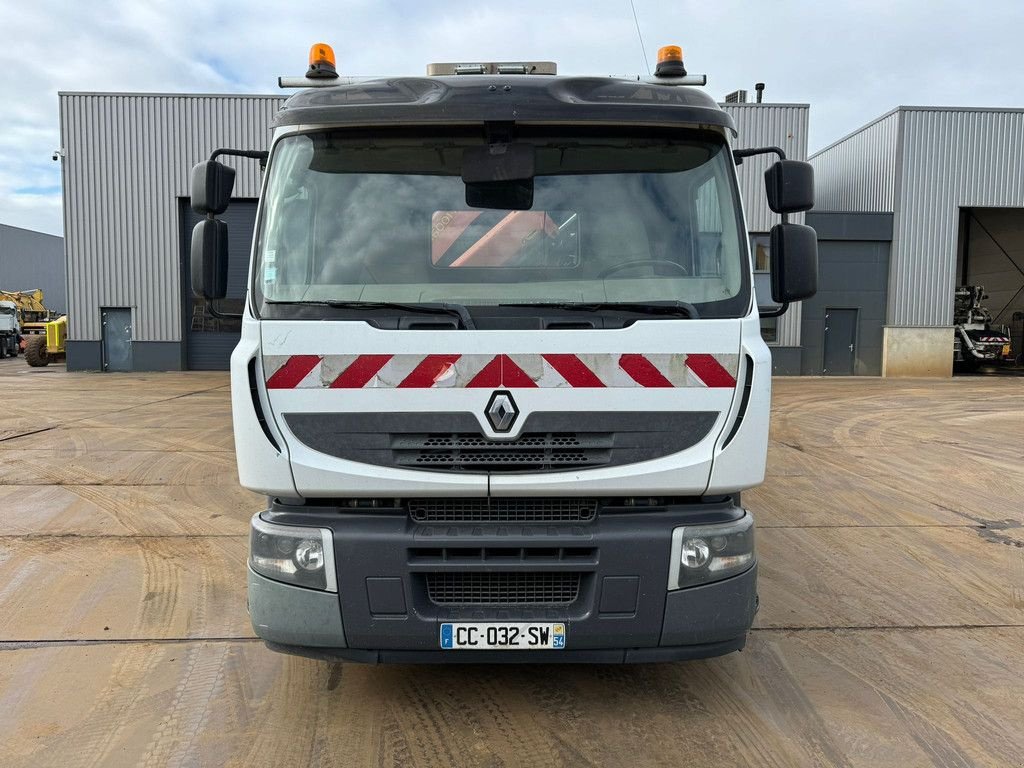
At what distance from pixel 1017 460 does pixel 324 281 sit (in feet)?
30.0

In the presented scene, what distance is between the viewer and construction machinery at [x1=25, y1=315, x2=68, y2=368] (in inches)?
1044

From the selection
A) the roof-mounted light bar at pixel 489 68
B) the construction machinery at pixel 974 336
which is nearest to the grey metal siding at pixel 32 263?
the construction machinery at pixel 974 336

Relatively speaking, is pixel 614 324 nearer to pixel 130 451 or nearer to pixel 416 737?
pixel 416 737

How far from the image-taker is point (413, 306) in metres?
3.06

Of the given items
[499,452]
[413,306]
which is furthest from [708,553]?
[413,306]

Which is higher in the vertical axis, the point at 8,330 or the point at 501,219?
the point at 501,219


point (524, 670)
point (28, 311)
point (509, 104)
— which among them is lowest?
point (524, 670)

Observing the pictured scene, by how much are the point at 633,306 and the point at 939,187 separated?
23670 mm

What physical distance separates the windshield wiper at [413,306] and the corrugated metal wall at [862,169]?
76.7ft

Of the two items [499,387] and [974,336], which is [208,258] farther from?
[974,336]

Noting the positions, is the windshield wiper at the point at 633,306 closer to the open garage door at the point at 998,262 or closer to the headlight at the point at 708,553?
the headlight at the point at 708,553

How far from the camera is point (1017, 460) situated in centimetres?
909

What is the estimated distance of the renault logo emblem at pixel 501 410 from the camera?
293cm

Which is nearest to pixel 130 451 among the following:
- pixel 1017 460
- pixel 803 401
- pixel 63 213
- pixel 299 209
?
pixel 299 209
